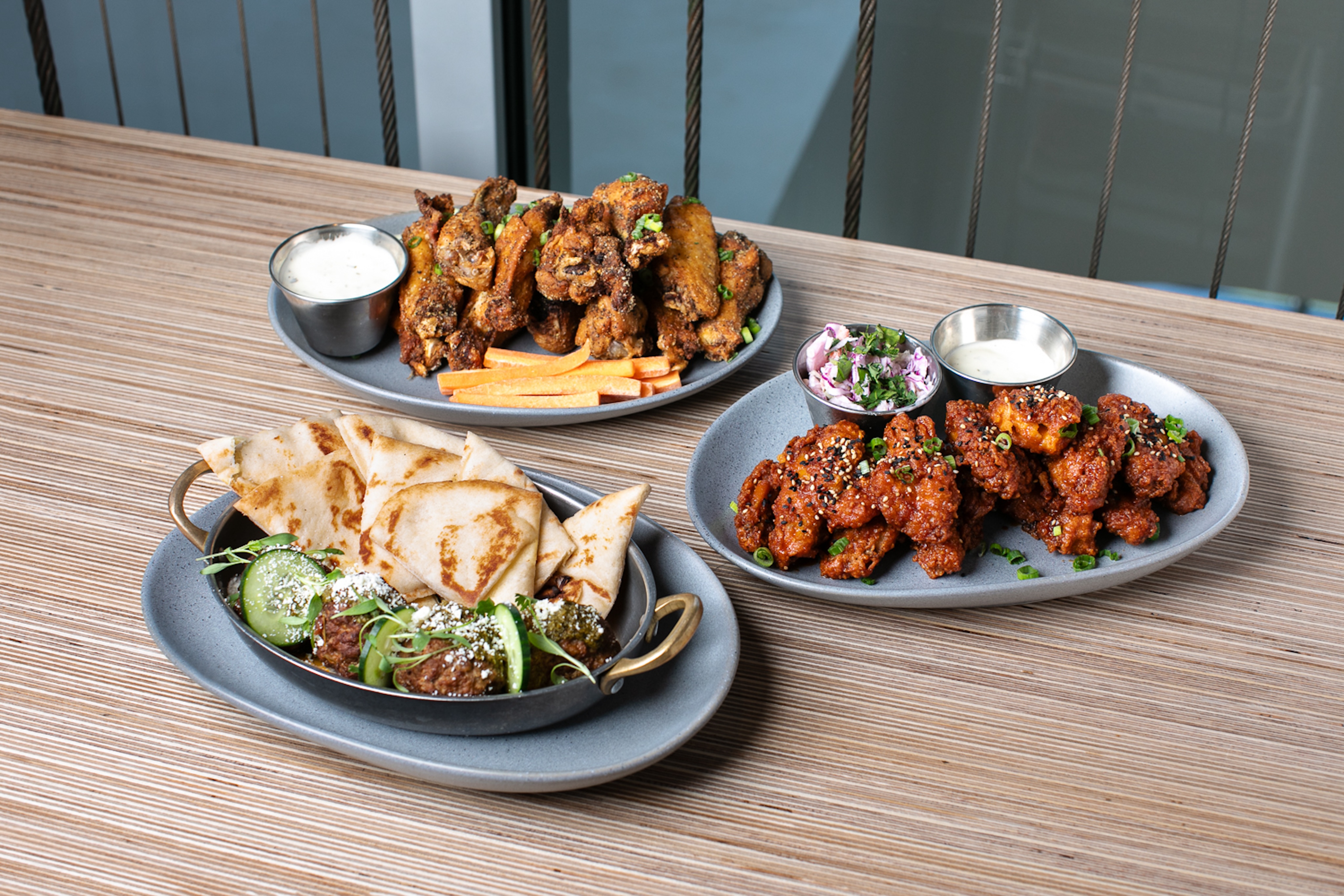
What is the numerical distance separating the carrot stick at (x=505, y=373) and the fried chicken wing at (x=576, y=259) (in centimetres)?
10

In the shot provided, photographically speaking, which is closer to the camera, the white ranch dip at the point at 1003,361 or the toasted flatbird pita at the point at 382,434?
the toasted flatbird pita at the point at 382,434

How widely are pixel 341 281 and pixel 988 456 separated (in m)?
1.18

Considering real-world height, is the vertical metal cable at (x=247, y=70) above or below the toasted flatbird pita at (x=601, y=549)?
above

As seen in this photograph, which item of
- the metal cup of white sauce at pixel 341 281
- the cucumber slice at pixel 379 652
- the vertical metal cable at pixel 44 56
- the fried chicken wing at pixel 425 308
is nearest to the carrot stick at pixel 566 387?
the fried chicken wing at pixel 425 308

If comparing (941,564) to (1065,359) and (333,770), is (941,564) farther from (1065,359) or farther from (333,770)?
(333,770)

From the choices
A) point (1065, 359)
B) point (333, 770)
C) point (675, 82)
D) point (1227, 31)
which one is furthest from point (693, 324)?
A: point (675, 82)

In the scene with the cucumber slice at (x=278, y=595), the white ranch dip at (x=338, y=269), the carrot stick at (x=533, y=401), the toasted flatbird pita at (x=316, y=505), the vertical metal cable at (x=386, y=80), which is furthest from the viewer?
the vertical metal cable at (x=386, y=80)

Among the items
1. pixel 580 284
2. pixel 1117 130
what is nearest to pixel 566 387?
pixel 580 284

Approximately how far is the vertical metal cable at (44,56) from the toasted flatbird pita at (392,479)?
76.4 inches

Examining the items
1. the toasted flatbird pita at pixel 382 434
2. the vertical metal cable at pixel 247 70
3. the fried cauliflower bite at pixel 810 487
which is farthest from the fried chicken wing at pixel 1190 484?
the vertical metal cable at pixel 247 70

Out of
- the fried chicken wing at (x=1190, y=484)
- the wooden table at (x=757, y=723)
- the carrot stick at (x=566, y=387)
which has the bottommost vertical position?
the wooden table at (x=757, y=723)

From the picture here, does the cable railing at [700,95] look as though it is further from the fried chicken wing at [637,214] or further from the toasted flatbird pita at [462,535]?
the toasted flatbird pita at [462,535]

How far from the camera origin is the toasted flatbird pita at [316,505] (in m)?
1.34

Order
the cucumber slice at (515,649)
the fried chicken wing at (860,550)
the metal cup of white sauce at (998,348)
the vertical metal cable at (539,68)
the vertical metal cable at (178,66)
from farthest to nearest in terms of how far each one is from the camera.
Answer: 1. the vertical metal cable at (178,66)
2. the vertical metal cable at (539,68)
3. the metal cup of white sauce at (998,348)
4. the fried chicken wing at (860,550)
5. the cucumber slice at (515,649)
